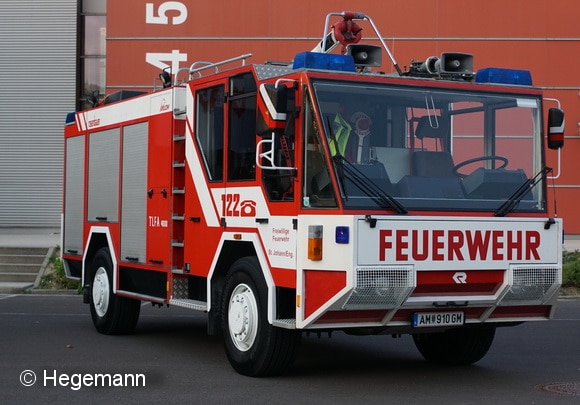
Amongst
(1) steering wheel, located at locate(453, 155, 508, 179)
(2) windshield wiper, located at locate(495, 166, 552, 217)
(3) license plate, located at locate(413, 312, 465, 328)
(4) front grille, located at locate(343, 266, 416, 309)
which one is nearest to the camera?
(4) front grille, located at locate(343, 266, 416, 309)

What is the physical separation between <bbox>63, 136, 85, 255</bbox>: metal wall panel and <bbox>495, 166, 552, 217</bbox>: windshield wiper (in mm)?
6606

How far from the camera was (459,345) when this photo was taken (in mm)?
11180

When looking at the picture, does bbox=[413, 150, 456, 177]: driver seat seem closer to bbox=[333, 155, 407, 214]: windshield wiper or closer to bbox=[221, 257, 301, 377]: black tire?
bbox=[333, 155, 407, 214]: windshield wiper

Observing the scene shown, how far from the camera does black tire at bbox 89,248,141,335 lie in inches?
528

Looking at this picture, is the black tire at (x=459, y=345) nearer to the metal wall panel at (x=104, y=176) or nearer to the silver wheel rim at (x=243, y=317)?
the silver wheel rim at (x=243, y=317)

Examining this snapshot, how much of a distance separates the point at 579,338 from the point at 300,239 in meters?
5.91

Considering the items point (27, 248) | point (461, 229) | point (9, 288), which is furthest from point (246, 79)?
point (27, 248)

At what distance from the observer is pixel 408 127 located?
9898 millimetres

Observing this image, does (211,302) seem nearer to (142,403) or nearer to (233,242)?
(233,242)

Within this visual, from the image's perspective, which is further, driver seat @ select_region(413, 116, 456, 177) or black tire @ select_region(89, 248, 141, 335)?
black tire @ select_region(89, 248, 141, 335)

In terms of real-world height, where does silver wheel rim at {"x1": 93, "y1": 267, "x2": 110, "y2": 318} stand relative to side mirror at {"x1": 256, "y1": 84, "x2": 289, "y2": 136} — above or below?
below

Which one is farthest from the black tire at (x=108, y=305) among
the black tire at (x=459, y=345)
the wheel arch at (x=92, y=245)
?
the black tire at (x=459, y=345)
